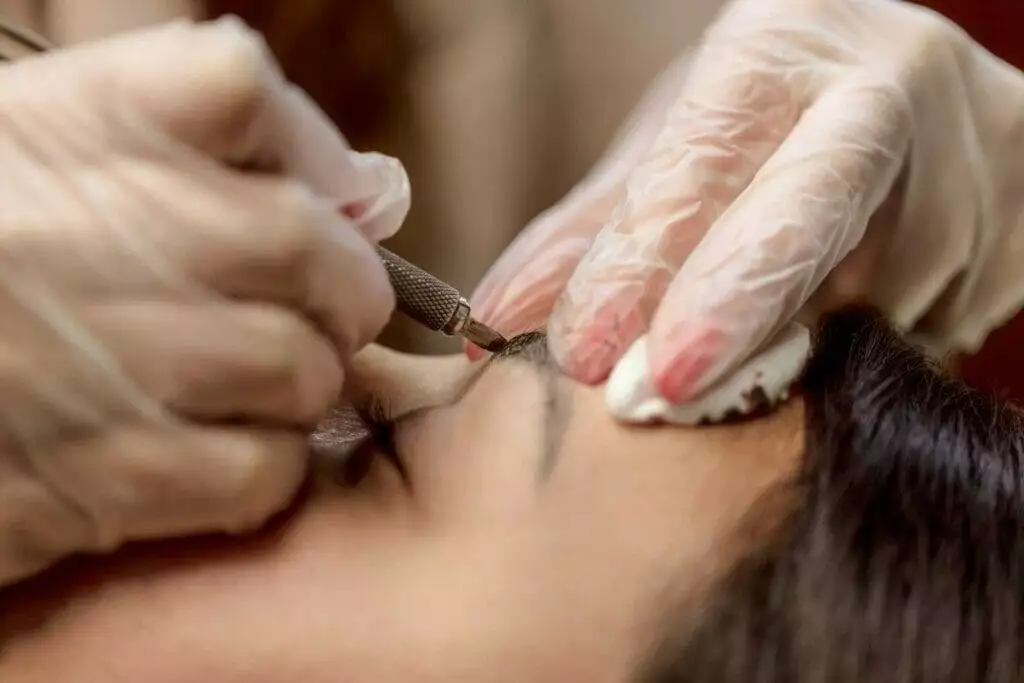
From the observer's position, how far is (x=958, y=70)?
34.7 inches

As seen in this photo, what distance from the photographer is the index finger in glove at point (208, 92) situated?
45cm

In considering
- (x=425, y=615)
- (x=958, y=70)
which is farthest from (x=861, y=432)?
(x=958, y=70)

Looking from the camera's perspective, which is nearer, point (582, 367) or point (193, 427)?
point (193, 427)

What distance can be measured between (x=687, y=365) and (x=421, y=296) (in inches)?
7.2

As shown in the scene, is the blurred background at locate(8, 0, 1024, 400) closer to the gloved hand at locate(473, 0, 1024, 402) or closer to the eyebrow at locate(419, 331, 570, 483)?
the gloved hand at locate(473, 0, 1024, 402)

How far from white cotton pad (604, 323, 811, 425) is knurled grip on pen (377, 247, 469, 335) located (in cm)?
13

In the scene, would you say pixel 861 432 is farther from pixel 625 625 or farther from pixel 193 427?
pixel 193 427

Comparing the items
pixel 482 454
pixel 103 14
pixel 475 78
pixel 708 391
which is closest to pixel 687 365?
pixel 708 391

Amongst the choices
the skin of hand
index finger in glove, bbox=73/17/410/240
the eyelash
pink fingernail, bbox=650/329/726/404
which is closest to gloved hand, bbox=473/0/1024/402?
pink fingernail, bbox=650/329/726/404

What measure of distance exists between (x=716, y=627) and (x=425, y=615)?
0.15m

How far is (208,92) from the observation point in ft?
1.48

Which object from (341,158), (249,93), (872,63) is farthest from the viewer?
(872,63)

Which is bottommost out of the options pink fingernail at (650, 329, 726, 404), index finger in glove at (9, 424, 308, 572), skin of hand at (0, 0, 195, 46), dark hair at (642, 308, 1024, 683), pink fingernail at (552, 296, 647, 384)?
dark hair at (642, 308, 1024, 683)

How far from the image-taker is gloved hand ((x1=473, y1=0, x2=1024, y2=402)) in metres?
0.66
